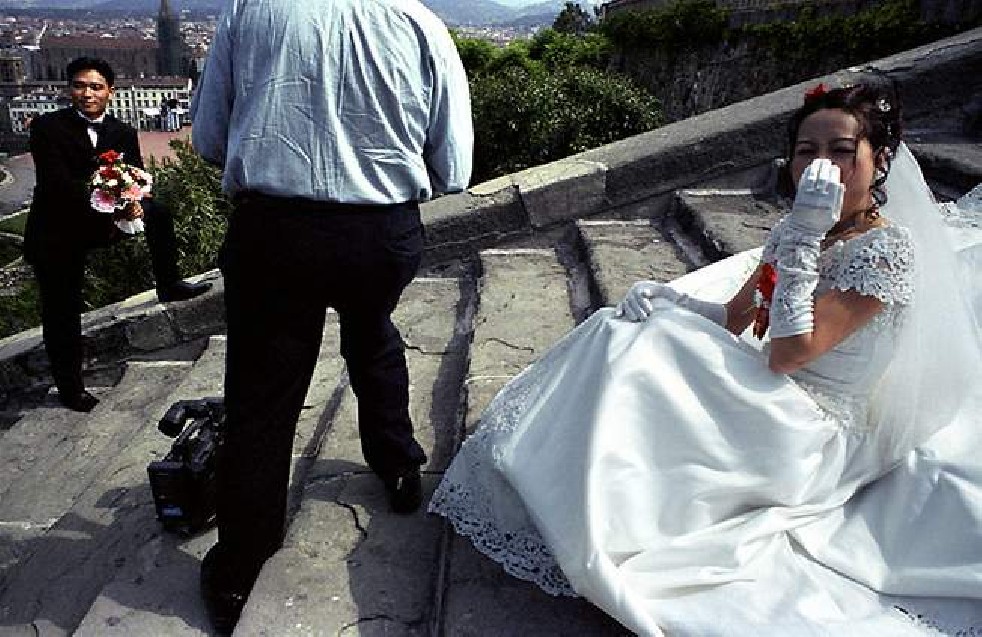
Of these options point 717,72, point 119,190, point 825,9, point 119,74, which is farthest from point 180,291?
point 119,74

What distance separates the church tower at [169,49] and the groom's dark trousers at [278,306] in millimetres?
140015

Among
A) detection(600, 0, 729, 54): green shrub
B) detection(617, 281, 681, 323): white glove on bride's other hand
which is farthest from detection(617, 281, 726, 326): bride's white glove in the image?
detection(600, 0, 729, 54): green shrub

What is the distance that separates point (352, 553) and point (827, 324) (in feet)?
4.67

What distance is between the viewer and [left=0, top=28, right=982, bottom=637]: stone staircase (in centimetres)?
206

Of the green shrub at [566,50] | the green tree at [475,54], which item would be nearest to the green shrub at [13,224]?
the green tree at [475,54]

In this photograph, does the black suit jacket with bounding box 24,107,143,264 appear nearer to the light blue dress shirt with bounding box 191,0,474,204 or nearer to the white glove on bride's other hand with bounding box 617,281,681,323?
the light blue dress shirt with bounding box 191,0,474,204

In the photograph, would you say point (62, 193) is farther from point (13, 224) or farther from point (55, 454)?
point (13, 224)

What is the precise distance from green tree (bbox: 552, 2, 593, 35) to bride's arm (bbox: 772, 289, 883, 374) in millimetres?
22135

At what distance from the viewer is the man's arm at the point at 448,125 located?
2035 millimetres

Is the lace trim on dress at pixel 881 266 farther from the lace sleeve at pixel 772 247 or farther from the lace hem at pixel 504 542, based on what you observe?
the lace hem at pixel 504 542

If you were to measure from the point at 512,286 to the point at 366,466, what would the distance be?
1.57 metres

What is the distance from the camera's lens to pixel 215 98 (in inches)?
78.1

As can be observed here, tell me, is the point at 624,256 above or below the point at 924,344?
below

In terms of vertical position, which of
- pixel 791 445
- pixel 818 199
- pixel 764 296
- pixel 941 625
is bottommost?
pixel 941 625
